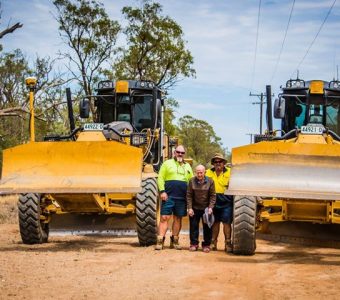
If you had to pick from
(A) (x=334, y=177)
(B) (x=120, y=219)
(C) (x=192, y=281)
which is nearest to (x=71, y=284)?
(C) (x=192, y=281)

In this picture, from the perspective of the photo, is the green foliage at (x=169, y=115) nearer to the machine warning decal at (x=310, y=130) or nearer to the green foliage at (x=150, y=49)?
the green foliage at (x=150, y=49)

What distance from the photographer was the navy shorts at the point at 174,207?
1191cm

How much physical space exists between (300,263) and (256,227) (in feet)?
4.10

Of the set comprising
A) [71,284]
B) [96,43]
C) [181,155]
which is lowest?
[71,284]

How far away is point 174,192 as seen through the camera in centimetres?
1195

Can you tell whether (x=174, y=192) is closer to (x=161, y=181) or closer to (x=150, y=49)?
(x=161, y=181)

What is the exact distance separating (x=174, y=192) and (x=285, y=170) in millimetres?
2267

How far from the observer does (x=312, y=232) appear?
41.9 feet

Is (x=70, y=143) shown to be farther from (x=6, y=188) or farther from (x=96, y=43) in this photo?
(x=96, y=43)

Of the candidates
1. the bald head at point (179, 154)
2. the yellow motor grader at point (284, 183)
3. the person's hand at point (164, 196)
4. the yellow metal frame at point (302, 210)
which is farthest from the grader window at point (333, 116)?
the person's hand at point (164, 196)

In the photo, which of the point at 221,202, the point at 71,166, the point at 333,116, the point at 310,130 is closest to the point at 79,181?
the point at 71,166

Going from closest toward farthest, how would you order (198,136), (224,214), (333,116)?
(224,214), (333,116), (198,136)

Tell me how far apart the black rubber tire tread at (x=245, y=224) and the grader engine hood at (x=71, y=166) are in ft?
5.38

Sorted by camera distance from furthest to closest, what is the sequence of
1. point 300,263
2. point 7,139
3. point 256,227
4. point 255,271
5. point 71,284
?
point 7,139 → point 256,227 → point 300,263 → point 255,271 → point 71,284
